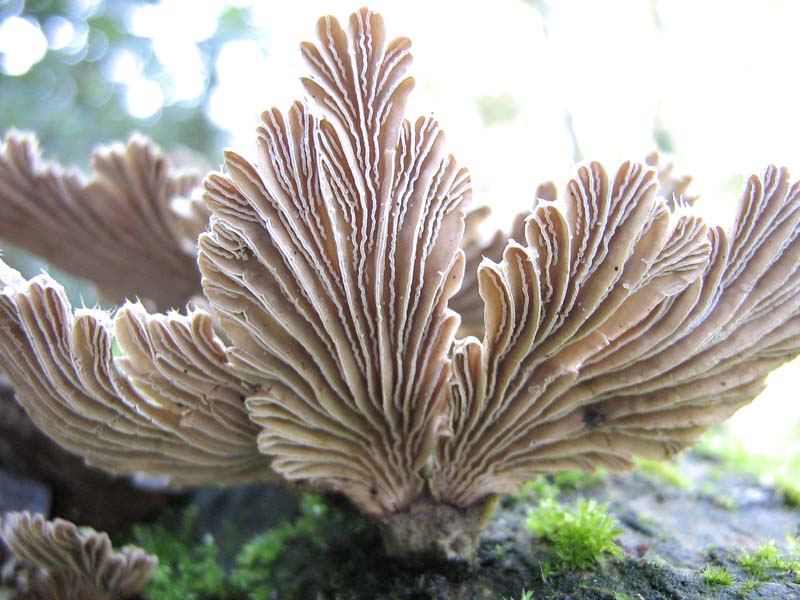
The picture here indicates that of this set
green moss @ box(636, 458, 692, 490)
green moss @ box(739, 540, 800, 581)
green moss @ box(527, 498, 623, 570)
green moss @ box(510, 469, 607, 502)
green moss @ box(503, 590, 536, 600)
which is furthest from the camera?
green moss @ box(636, 458, 692, 490)

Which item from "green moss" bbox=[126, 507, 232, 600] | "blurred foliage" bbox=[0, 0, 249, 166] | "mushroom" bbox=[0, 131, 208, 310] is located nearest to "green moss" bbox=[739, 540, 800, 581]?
"green moss" bbox=[126, 507, 232, 600]

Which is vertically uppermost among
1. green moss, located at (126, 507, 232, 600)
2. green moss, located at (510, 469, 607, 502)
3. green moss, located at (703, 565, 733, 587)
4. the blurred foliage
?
the blurred foliage

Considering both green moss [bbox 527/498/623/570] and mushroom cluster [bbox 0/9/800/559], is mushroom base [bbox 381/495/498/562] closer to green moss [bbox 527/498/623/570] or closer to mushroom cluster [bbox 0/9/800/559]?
mushroom cluster [bbox 0/9/800/559]

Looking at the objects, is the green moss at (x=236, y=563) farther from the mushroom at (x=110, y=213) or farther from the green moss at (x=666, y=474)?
the green moss at (x=666, y=474)

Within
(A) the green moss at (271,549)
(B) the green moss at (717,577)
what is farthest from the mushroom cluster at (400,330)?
(A) the green moss at (271,549)

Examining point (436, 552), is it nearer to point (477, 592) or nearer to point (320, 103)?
point (477, 592)

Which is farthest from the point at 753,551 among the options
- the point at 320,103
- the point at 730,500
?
the point at 320,103

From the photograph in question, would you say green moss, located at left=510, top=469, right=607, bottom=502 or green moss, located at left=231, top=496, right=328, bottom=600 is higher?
green moss, located at left=510, top=469, right=607, bottom=502

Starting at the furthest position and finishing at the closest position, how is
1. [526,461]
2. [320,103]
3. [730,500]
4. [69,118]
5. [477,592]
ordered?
[69,118] → [730,500] → [526,461] → [477,592] → [320,103]
